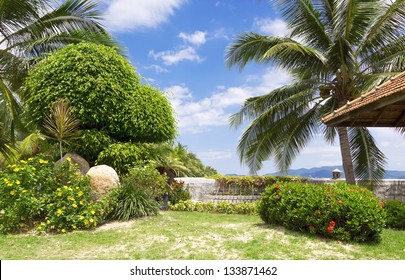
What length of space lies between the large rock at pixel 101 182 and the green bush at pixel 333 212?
4905 millimetres

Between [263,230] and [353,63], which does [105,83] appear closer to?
[263,230]

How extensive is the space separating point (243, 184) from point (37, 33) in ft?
35.3

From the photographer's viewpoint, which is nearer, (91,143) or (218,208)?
(91,143)

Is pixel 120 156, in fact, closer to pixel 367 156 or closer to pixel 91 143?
pixel 91 143

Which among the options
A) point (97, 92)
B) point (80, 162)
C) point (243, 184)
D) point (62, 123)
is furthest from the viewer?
point (243, 184)

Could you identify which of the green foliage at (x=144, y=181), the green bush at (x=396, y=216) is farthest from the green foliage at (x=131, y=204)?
the green bush at (x=396, y=216)

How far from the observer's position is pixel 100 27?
51.8ft

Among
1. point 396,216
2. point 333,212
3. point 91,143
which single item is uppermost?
point 91,143

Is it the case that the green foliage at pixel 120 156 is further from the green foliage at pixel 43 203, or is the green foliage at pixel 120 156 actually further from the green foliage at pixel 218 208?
the green foliage at pixel 43 203

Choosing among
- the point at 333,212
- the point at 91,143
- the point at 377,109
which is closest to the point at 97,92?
the point at 91,143

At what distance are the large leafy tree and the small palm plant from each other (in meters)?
2.16

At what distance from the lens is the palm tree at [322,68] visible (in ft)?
45.8

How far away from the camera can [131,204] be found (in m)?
10.3

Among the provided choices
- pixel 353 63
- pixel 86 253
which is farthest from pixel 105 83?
pixel 353 63
